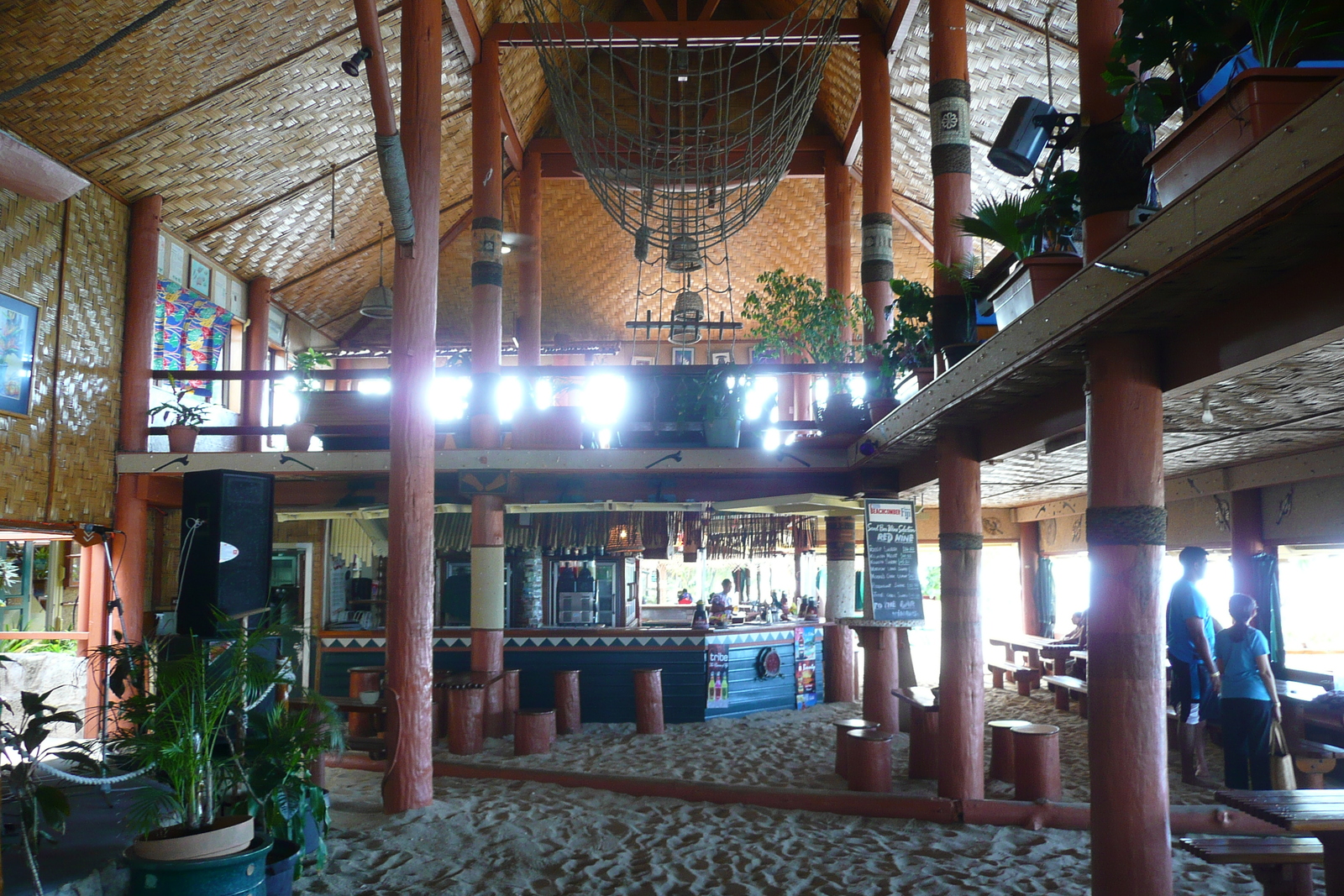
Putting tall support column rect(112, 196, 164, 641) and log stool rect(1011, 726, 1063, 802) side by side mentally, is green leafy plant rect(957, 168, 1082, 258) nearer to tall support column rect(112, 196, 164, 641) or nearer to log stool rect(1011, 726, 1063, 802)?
log stool rect(1011, 726, 1063, 802)

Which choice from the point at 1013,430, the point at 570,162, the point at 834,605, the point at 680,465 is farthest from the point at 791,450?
the point at 570,162

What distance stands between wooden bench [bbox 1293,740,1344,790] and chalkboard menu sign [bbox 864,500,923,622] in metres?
2.28

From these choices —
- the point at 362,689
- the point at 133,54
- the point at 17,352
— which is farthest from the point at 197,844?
the point at 133,54

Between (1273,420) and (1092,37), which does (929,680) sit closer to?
(1273,420)

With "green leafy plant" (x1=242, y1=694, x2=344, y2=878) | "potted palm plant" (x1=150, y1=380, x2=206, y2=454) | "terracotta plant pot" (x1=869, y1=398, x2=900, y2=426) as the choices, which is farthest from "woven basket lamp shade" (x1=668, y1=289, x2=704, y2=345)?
"green leafy plant" (x1=242, y1=694, x2=344, y2=878)

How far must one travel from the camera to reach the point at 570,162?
1116 cm

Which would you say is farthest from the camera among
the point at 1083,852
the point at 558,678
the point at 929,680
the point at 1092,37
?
the point at 929,680

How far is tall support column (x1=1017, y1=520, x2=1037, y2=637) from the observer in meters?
12.5

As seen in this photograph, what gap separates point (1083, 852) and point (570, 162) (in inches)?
357

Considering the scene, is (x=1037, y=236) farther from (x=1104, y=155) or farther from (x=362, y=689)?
(x=362, y=689)

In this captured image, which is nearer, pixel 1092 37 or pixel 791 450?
pixel 1092 37

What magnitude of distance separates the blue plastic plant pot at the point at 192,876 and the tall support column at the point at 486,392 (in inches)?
190

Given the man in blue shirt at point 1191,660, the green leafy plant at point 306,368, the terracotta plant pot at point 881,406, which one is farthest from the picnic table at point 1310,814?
the green leafy plant at point 306,368

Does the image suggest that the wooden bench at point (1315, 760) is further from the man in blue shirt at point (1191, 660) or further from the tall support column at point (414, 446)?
the tall support column at point (414, 446)
